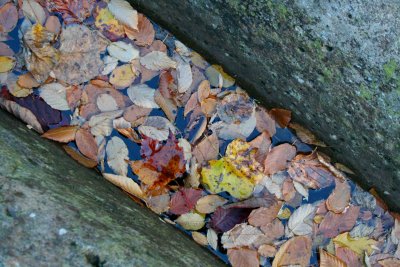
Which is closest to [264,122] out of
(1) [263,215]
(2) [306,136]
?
(2) [306,136]

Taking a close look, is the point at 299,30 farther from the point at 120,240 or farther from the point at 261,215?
the point at 120,240

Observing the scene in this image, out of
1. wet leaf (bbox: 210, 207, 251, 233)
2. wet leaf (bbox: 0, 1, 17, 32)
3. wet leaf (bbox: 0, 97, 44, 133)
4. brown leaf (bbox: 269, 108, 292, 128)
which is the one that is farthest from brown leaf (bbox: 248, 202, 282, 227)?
wet leaf (bbox: 0, 1, 17, 32)

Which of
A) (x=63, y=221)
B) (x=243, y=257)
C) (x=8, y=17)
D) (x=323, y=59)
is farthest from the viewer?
(x=8, y=17)

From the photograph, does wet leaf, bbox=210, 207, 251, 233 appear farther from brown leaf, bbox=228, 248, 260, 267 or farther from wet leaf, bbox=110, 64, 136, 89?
wet leaf, bbox=110, 64, 136, 89

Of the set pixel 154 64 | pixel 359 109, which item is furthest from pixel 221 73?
pixel 359 109

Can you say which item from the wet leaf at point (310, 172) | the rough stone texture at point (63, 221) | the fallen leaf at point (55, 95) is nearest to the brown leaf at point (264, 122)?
the wet leaf at point (310, 172)

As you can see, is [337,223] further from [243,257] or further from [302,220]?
[243,257]
